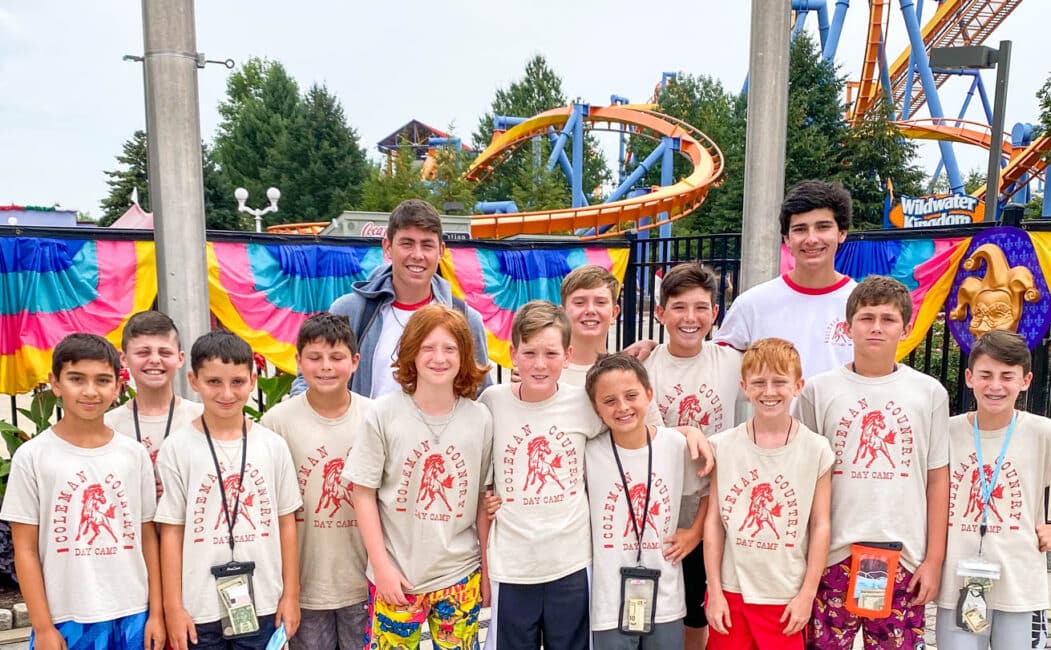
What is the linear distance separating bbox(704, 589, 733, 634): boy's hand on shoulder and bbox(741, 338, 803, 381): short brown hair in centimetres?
73

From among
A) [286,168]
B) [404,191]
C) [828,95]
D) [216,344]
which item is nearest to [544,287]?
[216,344]

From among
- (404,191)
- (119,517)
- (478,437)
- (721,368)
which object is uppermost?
(404,191)

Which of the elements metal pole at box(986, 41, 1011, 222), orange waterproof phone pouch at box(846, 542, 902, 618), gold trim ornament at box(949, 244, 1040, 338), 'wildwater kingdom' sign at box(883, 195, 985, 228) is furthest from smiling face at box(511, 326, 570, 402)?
'wildwater kingdom' sign at box(883, 195, 985, 228)

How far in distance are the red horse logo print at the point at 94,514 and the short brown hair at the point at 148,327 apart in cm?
53

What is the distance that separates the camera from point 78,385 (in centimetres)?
225

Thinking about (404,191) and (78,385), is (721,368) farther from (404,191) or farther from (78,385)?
(404,191)

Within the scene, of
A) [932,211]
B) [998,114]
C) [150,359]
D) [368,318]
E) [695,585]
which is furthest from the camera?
[932,211]

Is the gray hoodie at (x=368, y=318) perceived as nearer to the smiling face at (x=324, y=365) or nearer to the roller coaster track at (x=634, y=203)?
the smiling face at (x=324, y=365)

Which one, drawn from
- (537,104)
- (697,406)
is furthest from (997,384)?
(537,104)

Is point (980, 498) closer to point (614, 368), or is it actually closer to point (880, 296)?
point (880, 296)

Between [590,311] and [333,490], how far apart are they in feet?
3.66

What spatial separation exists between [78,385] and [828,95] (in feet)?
67.1

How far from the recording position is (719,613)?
2412 mm

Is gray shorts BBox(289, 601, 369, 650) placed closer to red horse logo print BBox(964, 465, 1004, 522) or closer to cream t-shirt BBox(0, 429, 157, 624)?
cream t-shirt BBox(0, 429, 157, 624)
